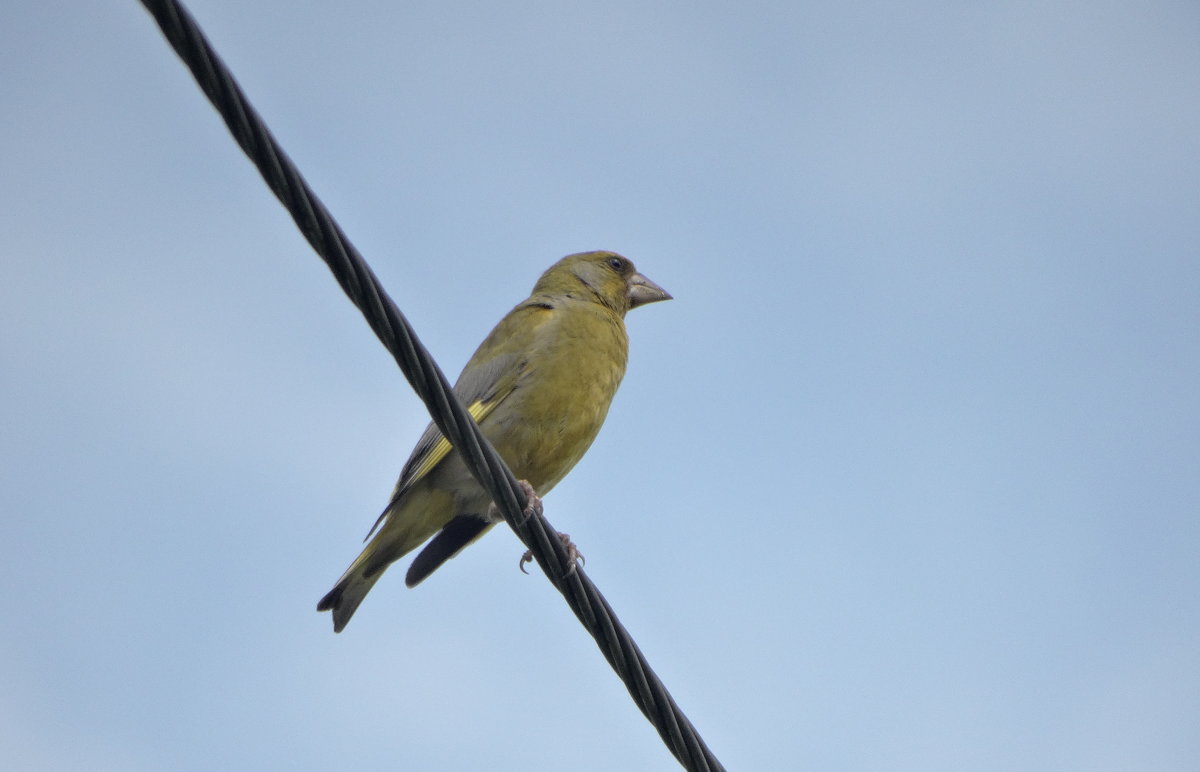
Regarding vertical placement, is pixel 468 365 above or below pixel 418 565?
above

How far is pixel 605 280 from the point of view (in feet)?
21.5

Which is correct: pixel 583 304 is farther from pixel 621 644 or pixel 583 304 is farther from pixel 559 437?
pixel 621 644

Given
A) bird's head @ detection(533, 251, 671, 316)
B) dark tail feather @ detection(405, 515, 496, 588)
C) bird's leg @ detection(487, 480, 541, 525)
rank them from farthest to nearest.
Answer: bird's head @ detection(533, 251, 671, 316), dark tail feather @ detection(405, 515, 496, 588), bird's leg @ detection(487, 480, 541, 525)

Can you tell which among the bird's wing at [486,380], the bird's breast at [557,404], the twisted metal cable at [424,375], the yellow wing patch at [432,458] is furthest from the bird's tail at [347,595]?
the twisted metal cable at [424,375]

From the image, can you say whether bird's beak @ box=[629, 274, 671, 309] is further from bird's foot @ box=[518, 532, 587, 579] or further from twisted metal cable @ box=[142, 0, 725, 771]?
twisted metal cable @ box=[142, 0, 725, 771]

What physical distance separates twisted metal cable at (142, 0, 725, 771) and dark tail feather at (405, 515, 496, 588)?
84.1 inches

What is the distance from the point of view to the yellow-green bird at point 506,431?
5.01 meters

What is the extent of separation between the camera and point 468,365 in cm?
559

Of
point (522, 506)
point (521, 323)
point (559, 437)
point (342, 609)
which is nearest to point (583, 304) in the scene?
point (521, 323)

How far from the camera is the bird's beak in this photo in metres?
6.61

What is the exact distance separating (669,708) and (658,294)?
3971mm

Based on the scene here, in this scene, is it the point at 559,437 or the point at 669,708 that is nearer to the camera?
the point at 669,708

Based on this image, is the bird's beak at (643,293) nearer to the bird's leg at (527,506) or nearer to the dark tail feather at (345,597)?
the bird's leg at (527,506)

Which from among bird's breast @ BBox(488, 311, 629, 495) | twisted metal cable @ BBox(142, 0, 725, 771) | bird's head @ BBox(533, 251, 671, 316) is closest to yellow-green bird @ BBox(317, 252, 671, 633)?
bird's breast @ BBox(488, 311, 629, 495)
